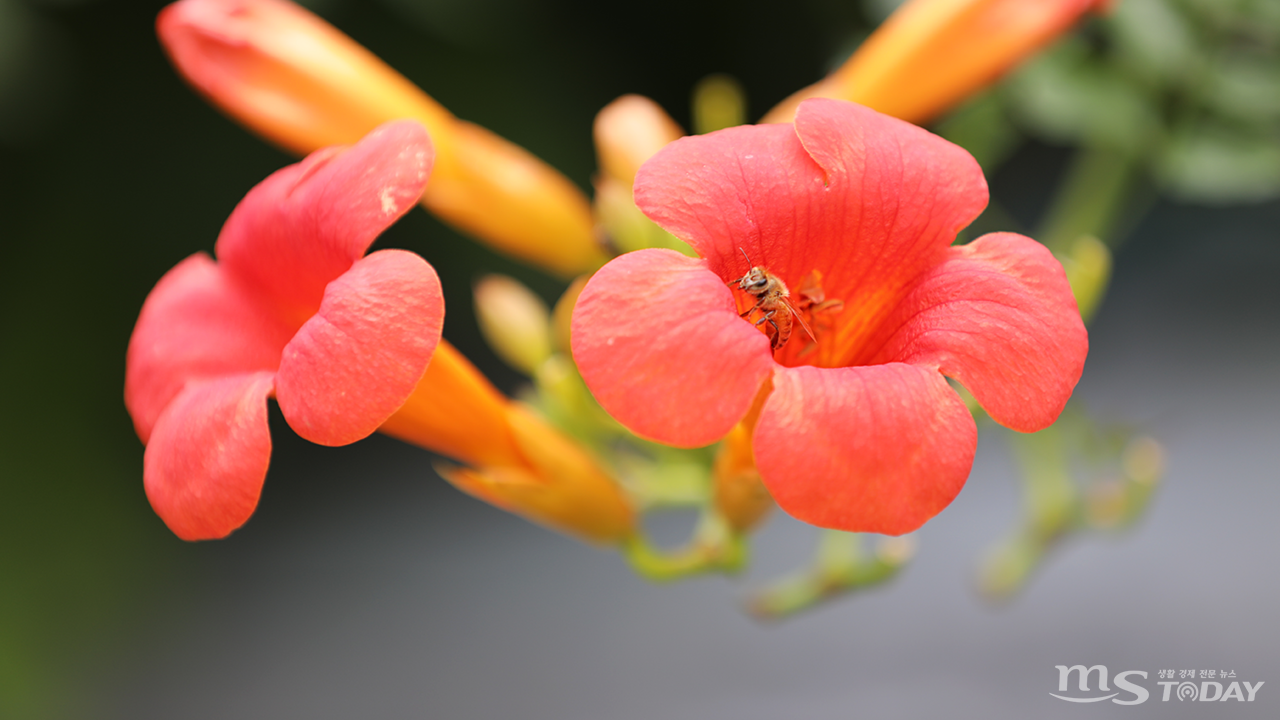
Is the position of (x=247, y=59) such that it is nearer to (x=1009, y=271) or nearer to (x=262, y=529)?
(x=1009, y=271)

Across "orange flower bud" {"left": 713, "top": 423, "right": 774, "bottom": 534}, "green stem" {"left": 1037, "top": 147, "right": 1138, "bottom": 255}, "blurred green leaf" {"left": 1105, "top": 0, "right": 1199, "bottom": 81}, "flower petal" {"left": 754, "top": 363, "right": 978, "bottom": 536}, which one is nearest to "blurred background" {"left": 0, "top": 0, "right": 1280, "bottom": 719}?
"green stem" {"left": 1037, "top": 147, "right": 1138, "bottom": 255}

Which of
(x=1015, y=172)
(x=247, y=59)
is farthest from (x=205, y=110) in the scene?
(x=1015, y=172)

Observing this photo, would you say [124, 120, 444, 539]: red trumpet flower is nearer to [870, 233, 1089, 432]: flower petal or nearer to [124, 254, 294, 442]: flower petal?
[124, 254, 294, 442]: flower petal

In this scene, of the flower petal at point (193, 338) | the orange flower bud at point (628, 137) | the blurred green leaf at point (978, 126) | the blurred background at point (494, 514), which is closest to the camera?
the flower petal at point (193, 338)

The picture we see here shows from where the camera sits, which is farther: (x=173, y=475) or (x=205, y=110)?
(x=205, y=110)

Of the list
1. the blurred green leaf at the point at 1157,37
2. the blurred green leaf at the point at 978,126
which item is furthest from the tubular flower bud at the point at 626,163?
the blurred green leaf at the point at 1157,37

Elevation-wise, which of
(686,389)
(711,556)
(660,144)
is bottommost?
(711,556)

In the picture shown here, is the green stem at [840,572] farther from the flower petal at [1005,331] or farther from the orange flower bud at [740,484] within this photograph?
the flower petal at [1005,331]
